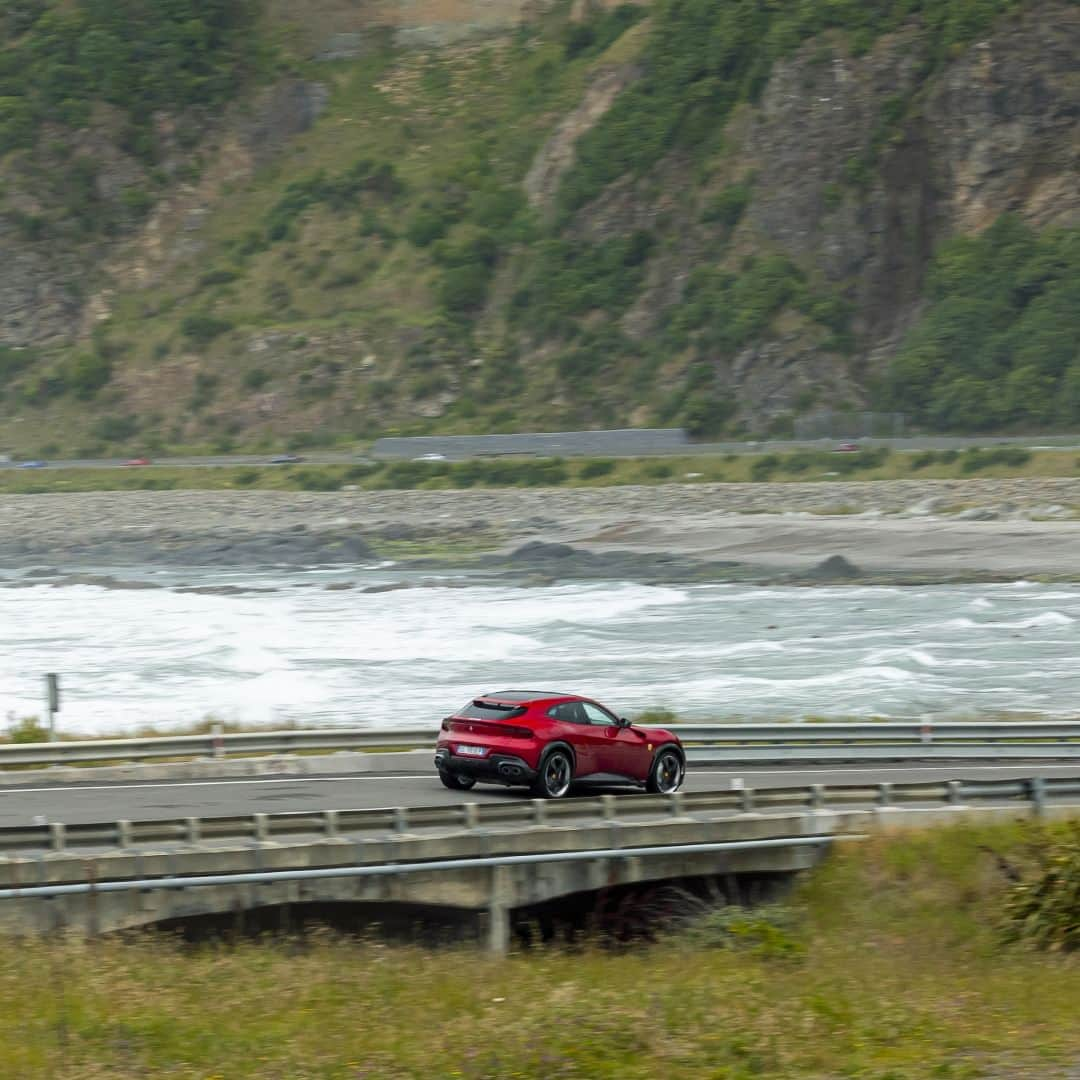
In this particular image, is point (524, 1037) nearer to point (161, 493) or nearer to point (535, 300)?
point (161, 493)

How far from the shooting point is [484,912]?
1494 cm

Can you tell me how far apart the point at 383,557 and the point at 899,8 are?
6070cm

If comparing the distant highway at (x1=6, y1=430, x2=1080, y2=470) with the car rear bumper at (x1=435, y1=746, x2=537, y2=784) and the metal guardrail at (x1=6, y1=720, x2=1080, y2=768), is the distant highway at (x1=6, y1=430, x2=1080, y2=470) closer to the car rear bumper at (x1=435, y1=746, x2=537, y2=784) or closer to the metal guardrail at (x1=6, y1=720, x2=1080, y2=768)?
the metal guardrail at (x1=6, y1=720, x2=1080, y2=768)

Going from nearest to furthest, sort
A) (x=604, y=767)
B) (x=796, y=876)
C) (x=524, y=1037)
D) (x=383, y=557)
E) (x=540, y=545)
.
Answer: (x=524, y=1037) < (x=796, y=876) < (x=604, y=767) < (x=540, y=545) < (x=383, y=557)

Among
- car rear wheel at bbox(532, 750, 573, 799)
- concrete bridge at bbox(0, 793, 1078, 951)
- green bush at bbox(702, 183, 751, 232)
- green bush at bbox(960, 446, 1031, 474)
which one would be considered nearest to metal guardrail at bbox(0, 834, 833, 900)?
concrete bridge at bbox(0, 793, 1078, 951)

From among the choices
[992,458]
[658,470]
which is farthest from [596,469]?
[992,458]

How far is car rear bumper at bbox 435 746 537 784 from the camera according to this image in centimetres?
1698

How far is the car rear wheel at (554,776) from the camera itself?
17.0 metres

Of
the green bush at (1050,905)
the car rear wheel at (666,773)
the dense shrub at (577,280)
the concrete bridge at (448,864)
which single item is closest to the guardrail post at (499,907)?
the concrete bridge at (448,864)

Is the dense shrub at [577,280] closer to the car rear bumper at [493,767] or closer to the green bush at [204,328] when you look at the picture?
the green bush at [204,328]

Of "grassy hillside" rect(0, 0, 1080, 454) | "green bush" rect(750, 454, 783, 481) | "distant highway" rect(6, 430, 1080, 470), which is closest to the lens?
"green bush" rect(750, 454, 783, 481)

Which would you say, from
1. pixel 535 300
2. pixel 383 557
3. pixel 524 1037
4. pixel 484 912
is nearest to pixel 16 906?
pixel 484 912

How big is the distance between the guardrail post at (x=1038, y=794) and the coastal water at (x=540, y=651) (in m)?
13.0

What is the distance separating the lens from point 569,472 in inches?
3639
